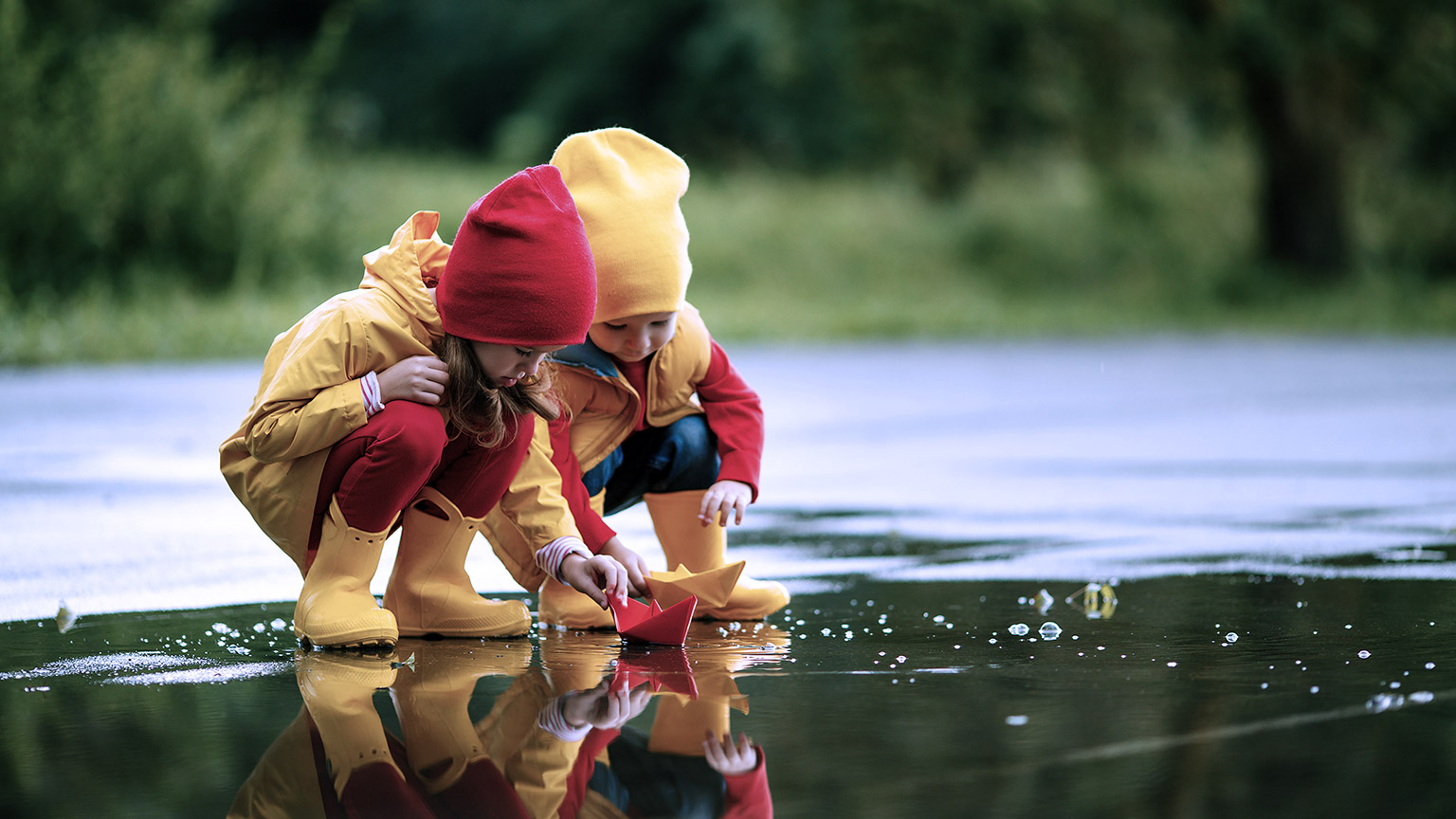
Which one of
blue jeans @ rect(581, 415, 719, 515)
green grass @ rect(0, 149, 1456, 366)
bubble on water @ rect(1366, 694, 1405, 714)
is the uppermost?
green grass @ rect(0, 149, 1456, 366)

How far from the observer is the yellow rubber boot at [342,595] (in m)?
2.83

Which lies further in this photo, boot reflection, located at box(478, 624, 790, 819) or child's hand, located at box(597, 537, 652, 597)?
child's hand, located at box(597, 537, 652, 597)

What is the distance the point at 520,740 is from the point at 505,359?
80cm

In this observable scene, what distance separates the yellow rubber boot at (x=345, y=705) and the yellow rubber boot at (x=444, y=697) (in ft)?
0.12

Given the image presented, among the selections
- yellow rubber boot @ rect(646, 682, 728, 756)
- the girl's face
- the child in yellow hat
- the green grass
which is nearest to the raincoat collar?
the child in yellow hat

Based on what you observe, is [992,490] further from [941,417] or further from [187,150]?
[187,150]

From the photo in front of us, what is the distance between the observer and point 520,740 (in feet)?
7.16

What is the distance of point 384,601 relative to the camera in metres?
3.07

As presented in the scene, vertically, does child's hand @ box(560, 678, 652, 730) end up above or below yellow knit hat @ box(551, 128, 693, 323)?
below

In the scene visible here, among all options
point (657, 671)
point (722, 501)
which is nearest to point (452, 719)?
point (657, 671)

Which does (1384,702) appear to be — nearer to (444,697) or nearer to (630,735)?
(630,735)

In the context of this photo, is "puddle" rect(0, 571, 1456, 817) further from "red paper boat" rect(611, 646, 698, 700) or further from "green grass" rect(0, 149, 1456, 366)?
"green grass" rect(0, 149, 1456, 366)

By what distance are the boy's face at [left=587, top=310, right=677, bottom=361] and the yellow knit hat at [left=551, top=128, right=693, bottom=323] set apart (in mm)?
39

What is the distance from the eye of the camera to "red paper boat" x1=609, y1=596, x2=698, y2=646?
2.82 m
